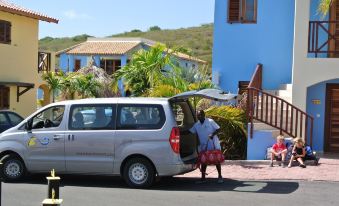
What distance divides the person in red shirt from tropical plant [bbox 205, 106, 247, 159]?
53.6 inches

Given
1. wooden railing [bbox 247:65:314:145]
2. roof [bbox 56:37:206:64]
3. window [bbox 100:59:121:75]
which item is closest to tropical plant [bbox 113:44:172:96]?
wooden railing [bbox 247:65:314:145]

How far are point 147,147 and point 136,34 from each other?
294 ft

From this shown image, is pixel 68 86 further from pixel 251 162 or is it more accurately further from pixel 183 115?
pixel 183 115

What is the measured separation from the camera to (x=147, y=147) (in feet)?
35.3

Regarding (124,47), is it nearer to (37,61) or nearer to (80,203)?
(37,61)

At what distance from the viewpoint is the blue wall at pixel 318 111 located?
16328mm

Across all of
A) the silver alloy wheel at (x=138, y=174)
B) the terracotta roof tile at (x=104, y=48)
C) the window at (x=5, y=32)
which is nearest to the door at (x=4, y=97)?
the window at (x=5, y=32)

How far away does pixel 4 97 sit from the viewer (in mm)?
25047

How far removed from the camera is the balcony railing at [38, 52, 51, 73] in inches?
1181

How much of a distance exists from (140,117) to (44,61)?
20.7m

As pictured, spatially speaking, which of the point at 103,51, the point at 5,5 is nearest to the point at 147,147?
the point at 5,5

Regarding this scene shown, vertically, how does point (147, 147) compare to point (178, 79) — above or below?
below

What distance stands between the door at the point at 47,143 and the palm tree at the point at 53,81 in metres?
19.1

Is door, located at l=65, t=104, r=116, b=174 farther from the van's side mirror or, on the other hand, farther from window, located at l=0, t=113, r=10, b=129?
window, located at l=0, t=113, r=10, b=129
